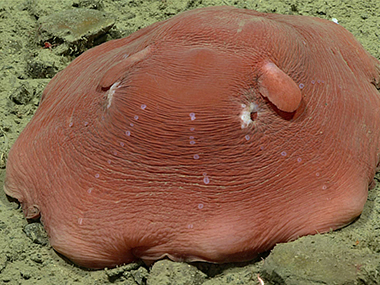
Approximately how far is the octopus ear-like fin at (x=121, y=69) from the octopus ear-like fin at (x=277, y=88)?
32.6 inches

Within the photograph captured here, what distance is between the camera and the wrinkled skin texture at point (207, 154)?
10.6ft

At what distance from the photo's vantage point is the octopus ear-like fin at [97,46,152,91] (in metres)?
3.52

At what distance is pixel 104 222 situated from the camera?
3332 millimetres

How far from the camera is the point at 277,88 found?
332 cm

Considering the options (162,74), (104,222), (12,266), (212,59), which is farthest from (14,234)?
(212,59)

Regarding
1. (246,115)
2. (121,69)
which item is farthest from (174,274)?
(121,69)

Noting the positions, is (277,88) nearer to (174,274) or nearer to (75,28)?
(174,274)

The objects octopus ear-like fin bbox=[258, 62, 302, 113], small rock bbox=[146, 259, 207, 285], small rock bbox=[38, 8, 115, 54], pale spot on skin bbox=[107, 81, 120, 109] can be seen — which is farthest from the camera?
small rock bbox=[38, 8, 115, 54]

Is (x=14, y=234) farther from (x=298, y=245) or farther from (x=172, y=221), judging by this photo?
(x=298, y=245)

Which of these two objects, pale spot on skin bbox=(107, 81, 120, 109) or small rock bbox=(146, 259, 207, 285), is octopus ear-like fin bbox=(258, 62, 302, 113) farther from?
small rock bbox=(146, 259, 207, 285)

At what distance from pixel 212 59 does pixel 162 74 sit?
344 mm

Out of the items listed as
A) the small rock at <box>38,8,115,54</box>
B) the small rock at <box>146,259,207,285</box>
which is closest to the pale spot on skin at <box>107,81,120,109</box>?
the small rock at <box>146,259,207,285</box>

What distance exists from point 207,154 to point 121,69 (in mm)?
886

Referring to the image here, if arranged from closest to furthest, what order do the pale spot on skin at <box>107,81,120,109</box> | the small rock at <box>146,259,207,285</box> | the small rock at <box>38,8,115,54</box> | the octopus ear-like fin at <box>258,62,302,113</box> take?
the small rock at <box>146,259,207,285</box>
the octopus ear-like fin at <box>258,62,302,113</box>
the pale spot on skin at <box>107,81,120,109</box>
the small rock at <box>38,8,115,54</box>
